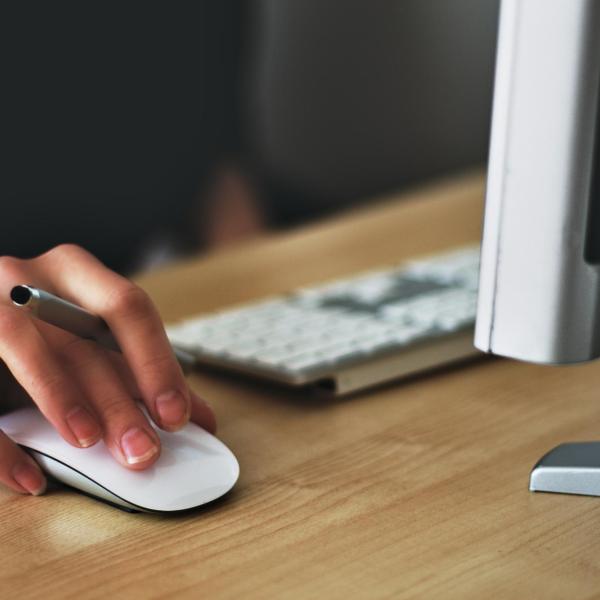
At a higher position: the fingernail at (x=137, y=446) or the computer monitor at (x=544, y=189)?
the computer monitor at (x=544, y=189)

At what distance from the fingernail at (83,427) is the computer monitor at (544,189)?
0.21 m

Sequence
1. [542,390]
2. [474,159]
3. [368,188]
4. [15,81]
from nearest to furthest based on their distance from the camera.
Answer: [542,390] < [15,81] < [368,188] < [474,159]

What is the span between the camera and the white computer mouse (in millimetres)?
562

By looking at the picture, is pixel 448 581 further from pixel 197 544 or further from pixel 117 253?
pixel 117 253

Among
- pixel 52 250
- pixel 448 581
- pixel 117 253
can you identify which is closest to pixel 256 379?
pixel 52 250

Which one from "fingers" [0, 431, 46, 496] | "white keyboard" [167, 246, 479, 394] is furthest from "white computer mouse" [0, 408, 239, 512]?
"white keyboard" [167, 246, 479, 394]

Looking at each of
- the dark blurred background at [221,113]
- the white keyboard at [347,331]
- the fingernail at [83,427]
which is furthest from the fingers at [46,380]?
the dark blurred background at [221,113]

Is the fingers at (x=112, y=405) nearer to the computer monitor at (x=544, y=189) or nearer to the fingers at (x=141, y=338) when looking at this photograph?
the fingers at (x=141, y=338)

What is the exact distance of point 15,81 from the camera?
2.15m

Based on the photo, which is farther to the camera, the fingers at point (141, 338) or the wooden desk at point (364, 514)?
the fingers at point (141, 338)

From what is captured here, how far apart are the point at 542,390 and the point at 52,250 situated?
36 cm

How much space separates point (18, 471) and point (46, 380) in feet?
Result: 0.19

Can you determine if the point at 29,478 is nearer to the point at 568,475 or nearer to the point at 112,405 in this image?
the point at 112,405

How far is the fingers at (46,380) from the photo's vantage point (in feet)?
1.92
